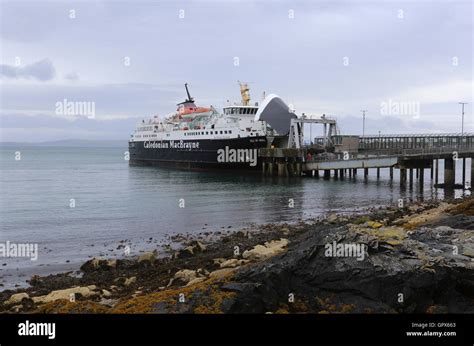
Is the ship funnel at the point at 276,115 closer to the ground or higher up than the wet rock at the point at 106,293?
higher up

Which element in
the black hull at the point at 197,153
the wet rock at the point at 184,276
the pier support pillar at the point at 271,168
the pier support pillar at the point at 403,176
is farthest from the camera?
the black hull at the point at 197,153

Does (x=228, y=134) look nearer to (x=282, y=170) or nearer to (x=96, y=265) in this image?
(x=282, y=170)

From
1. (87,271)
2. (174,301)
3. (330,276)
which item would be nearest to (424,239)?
(330,276)

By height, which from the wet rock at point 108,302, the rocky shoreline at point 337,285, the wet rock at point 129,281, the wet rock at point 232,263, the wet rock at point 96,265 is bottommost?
the wet rock at point 96,265

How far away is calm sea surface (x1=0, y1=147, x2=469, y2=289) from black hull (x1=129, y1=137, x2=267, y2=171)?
5892 mm

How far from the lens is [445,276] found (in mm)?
9602

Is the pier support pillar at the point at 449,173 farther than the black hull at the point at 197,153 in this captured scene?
Answer: No

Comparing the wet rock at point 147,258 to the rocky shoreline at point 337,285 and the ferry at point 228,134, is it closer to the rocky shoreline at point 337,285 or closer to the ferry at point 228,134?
the rocky shoreline at point 337,285

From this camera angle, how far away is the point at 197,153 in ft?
215

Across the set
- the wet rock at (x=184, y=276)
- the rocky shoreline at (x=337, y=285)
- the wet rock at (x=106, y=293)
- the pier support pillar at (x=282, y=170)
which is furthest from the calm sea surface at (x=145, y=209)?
the rocky shoreline at (x=337, y=285)

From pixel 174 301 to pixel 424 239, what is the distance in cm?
647

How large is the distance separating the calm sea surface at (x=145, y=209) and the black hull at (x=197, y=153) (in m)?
5.89

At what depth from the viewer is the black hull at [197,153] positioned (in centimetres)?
5784

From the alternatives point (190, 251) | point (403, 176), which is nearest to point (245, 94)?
point (403, 176)
